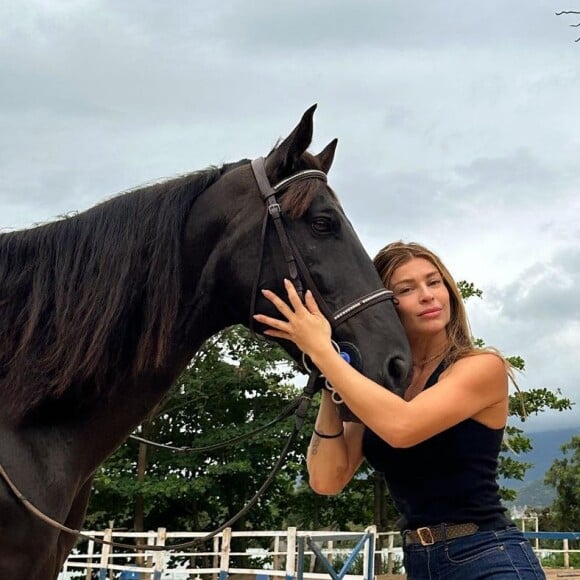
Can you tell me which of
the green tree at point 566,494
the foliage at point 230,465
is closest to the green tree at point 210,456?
the foliage at point 230,465

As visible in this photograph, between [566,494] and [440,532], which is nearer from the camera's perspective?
[440,532]

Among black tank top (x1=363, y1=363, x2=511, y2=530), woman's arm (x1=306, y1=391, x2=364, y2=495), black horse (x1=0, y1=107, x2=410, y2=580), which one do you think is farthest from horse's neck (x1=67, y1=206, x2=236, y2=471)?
black tank top (x1=363, y1=363, x2=511, y2=530)

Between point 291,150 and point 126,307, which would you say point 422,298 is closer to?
point 291,150

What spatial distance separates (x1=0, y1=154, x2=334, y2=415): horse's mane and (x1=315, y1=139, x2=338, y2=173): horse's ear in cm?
17

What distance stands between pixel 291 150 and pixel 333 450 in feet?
3.43

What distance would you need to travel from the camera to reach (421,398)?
2119mm

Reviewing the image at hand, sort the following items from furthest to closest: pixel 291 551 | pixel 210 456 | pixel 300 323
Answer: pixel 210 456 → pixel 291 551 → pixel 300 323

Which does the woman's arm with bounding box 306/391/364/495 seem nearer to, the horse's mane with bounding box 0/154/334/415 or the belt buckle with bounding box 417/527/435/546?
the belt buckle with bounding box 417/527/435/546

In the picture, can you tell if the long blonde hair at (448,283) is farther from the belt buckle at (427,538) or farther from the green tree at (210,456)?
the green tree at (210,456)

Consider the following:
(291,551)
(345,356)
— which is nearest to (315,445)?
(345,356)

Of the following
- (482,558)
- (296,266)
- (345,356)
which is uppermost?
(296,266)

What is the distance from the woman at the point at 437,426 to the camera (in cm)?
209

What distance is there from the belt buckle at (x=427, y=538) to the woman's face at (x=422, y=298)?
2.02 feet

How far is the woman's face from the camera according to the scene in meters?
2.42
